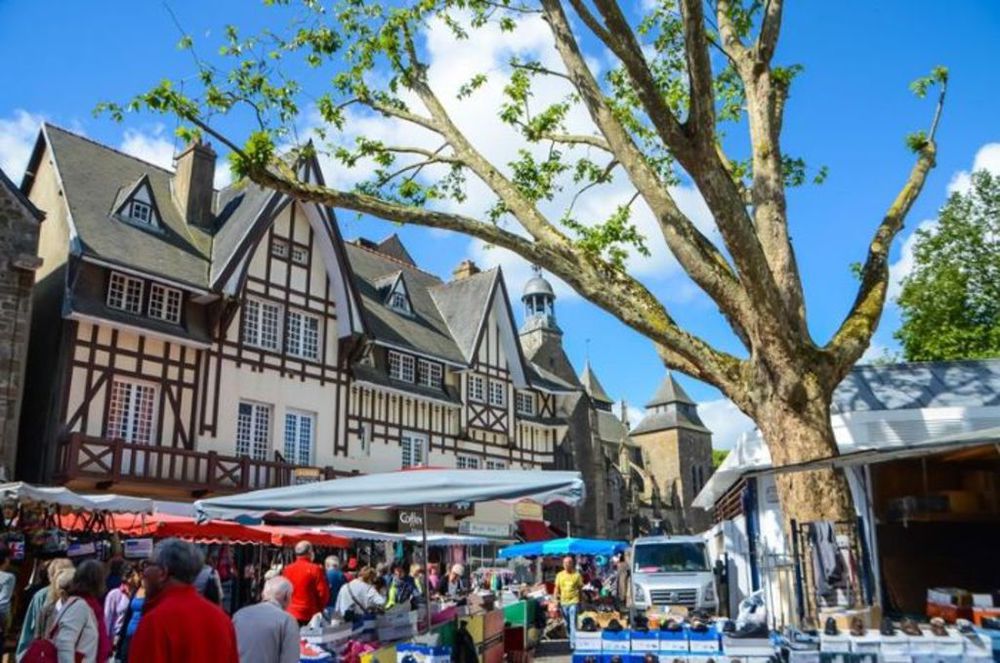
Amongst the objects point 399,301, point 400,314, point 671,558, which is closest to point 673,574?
point 671,558

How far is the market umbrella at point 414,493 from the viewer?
775 centimetres

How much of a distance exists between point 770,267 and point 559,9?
12.1 ft

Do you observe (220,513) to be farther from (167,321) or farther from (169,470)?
(167,321)

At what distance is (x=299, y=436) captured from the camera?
23391mm

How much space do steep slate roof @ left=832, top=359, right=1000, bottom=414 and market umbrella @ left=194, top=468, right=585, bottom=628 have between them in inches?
294

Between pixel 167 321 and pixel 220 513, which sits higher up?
pixel 167 321

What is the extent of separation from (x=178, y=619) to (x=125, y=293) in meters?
18.0

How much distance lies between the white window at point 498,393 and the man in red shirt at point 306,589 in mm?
21129

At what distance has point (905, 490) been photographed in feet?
41.0

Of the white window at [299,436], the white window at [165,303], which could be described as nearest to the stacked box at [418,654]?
the white window at [165,303]

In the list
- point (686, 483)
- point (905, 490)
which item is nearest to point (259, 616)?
point (905, 490)

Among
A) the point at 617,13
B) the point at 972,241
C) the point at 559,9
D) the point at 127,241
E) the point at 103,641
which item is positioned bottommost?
the point at 103,641

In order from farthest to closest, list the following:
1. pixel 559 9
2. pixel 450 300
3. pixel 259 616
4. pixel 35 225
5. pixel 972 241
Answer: pixel 450 300 < pixel 972 241 < pixel 35 225 < pixel 559 9 < pixel 259 616

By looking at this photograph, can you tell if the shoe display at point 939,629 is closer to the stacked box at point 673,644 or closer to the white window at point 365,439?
the stacked box at point 673,644
